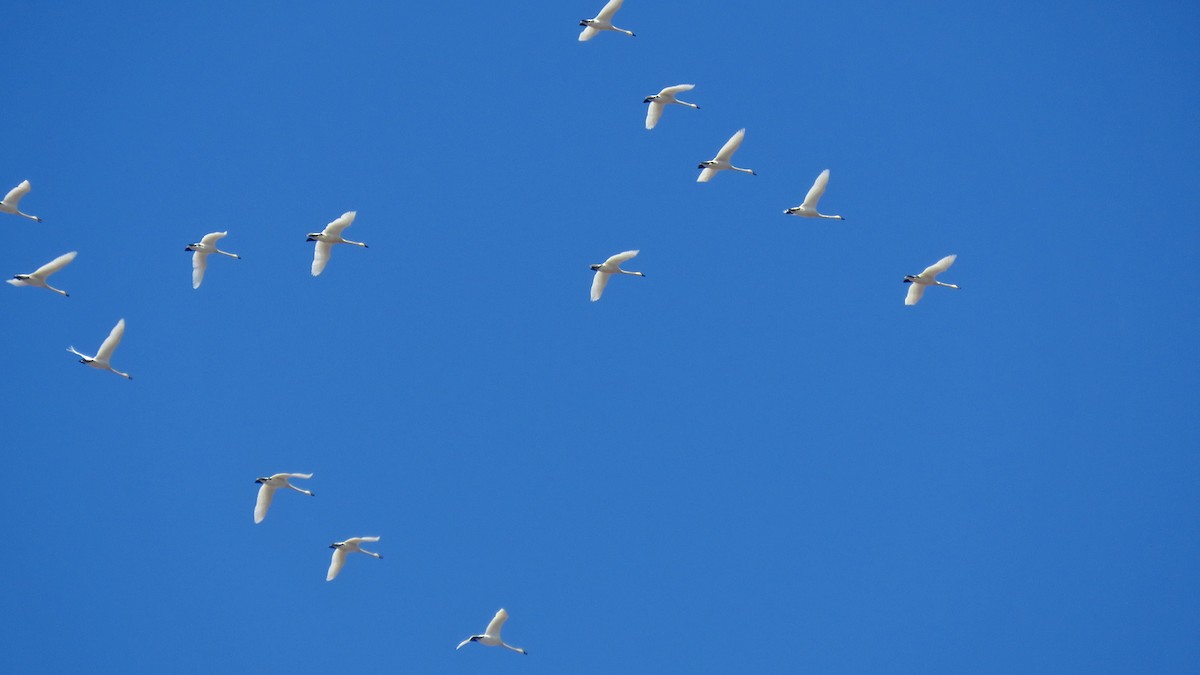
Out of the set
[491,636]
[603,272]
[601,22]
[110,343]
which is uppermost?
[601,22]

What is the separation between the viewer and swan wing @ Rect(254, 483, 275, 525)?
3631 cm

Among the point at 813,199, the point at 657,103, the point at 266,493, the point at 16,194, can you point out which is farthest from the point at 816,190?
the point at 16,194

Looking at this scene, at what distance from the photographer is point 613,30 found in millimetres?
37688

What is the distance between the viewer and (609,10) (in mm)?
36875

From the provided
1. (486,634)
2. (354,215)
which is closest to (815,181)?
(354,215)

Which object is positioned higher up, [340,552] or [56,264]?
[56,264]

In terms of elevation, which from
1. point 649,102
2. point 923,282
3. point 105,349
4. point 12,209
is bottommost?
point 105,349

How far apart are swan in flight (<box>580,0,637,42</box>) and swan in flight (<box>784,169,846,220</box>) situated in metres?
5.74

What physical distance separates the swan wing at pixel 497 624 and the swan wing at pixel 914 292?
1105 cm

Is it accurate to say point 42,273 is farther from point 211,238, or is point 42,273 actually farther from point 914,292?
point 914,292

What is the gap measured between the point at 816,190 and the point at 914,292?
3157 mm

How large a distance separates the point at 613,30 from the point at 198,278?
425 inches

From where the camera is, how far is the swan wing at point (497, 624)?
3619cm

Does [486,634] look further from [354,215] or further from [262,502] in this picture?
[354,215]
